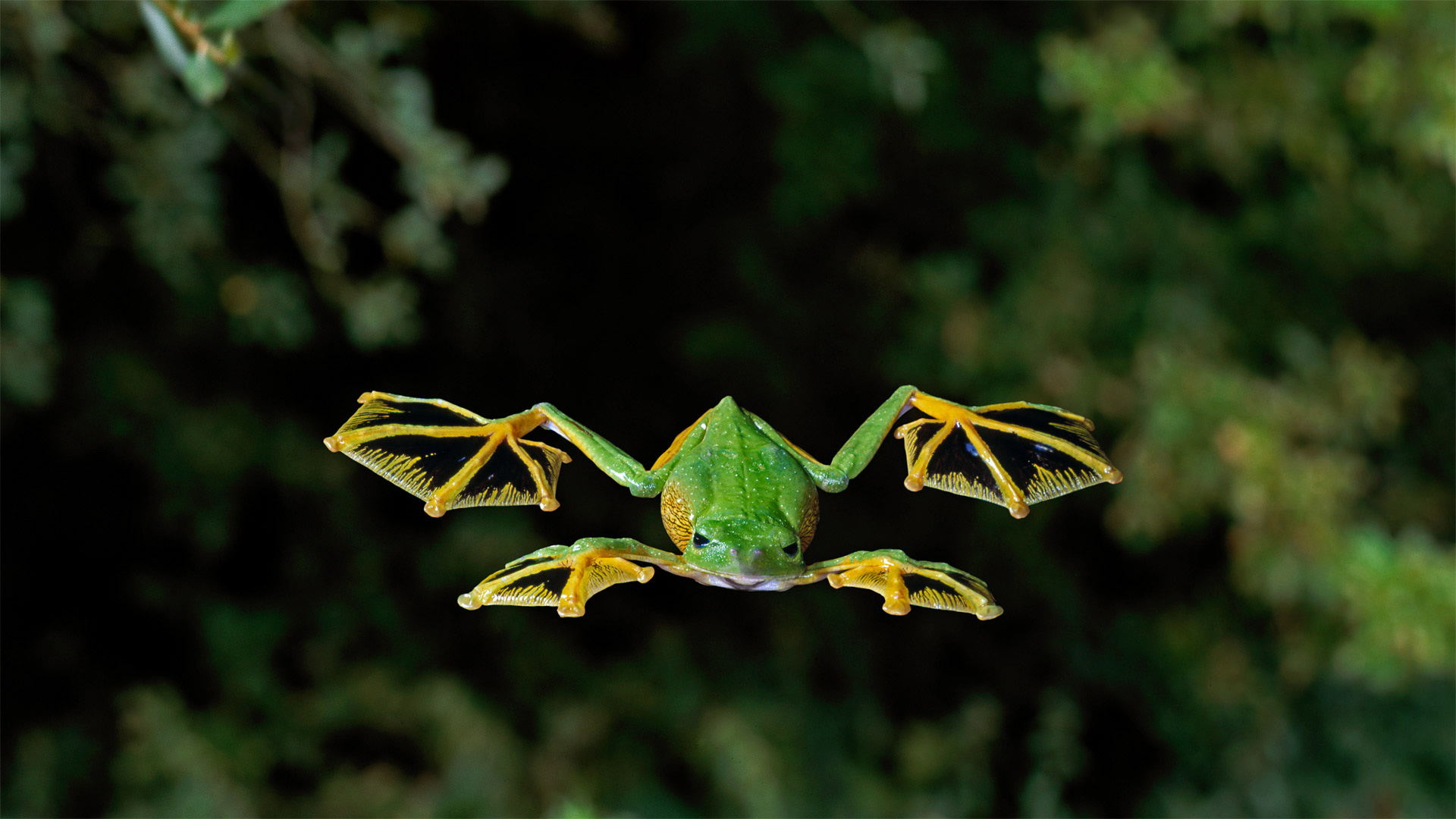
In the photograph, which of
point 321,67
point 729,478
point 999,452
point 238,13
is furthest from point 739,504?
point 321,67

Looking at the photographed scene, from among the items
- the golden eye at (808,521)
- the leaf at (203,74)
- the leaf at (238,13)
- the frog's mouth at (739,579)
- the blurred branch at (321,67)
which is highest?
the blurred branch at (321,67)

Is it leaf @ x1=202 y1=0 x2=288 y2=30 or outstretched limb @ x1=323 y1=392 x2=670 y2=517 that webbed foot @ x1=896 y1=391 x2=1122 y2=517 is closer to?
outstretched limb @ x1=323 y1=392 x2=670 y2=517

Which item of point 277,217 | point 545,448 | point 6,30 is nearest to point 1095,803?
point 277,217

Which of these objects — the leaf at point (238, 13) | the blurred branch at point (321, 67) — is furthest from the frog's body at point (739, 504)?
the blurred branch at point (321, 67)

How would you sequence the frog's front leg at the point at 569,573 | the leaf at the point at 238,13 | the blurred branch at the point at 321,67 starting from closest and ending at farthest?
the frog's front leg at the point at 569,573 < the leaf at the point at 238,13 < the blurred branch at the point at 321,67

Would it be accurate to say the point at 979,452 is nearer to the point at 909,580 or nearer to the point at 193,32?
the point at 909,580

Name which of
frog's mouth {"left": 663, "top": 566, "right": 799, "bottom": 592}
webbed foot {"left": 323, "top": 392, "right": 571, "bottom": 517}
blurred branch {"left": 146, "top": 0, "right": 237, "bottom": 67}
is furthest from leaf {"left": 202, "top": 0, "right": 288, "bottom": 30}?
frog's mouth {"left": 663, "top": 566, "right": 799, "bottom": 592}

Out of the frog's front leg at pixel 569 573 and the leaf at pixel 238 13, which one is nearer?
the frog's front leg at pixel 569 573

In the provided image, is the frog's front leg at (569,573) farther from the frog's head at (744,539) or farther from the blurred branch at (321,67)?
the blurred branch at (321,67)
